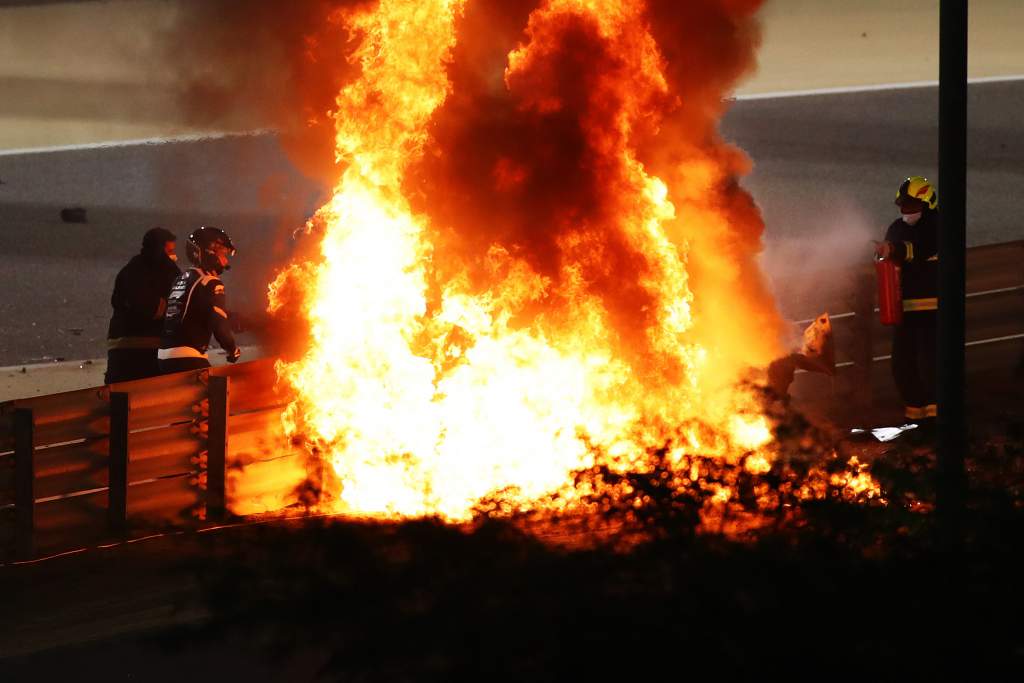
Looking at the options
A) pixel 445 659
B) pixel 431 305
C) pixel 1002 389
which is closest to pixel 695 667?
pixel 445 659

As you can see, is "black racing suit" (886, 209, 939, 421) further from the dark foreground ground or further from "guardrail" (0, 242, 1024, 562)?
"guardrail" (0, 242, 1024, 562)

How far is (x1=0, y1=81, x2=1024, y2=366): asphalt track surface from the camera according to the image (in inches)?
758

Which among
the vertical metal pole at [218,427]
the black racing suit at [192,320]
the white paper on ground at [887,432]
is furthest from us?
the white paper on ground at [887,432]

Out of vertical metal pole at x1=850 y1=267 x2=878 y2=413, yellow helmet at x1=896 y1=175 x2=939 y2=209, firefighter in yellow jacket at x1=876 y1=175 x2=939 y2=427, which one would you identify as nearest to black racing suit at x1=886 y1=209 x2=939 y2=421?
firefighter in yellow jacket at x1=876 y1=175 x2=939 y2=427

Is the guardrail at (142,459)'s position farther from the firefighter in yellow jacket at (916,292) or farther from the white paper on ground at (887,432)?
the firefighter in yellow jacket at (916,292)

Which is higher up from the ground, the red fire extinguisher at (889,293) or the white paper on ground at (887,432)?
the red fire extinguisher at (889,293)

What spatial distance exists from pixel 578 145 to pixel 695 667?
459cm

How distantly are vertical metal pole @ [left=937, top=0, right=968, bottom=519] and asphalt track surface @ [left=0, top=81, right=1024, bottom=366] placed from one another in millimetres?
9405

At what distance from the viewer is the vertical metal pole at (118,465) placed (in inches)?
343

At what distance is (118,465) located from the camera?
8742 millimetres

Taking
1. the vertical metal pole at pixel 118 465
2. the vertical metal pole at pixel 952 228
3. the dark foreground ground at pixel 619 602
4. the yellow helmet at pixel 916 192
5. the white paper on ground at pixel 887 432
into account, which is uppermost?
the yellow helmet at pixel 916 192

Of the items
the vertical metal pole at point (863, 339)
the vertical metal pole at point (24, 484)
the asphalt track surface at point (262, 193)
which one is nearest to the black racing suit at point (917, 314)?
the vertical metal pole at point (863, 339)

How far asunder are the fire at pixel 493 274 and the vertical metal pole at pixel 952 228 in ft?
8.22

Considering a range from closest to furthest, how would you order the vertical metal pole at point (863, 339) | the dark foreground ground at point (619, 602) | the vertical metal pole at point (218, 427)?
the dark foreground ground at point (619, 602) < the vertical metal pole at point (218, 427) < the vertical metal pole at point (863, 339)
